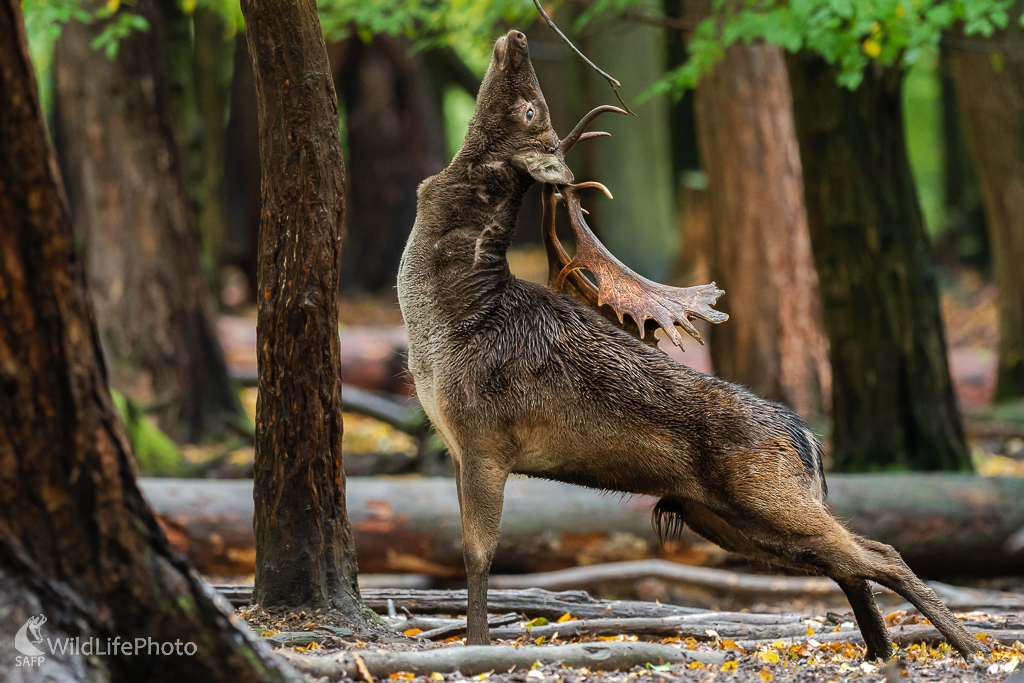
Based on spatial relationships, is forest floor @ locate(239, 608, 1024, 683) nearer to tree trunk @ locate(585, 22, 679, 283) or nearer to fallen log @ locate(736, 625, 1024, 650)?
fallen log @ locate(736, 625, 1024, 650)

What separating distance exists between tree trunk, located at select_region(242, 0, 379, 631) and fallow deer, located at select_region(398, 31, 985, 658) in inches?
17.4

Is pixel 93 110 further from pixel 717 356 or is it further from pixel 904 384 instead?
pixel 904 384

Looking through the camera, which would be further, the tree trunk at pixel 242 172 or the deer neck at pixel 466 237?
the tree trunk at pixel 242 172

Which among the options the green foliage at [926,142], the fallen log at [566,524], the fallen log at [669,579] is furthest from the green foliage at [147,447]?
the green foliage at [926,142]

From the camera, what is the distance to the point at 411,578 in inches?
294

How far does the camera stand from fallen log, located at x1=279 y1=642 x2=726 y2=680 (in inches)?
142

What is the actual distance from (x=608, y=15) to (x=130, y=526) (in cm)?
993

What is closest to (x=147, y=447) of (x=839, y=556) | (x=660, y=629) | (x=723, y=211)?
(x=660, y=629)

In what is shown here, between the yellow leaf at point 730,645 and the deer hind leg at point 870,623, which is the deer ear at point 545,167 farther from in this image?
the yellow leaf at point 730,645

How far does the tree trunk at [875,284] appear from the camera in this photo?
25.8 feet

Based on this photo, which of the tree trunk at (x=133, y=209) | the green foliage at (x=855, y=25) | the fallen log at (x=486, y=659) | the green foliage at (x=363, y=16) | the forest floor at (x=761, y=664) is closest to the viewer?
the fallen log at (x=486, y=659)

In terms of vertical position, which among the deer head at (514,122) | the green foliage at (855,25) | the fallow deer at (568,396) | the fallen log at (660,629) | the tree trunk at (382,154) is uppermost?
the tree trunk at (382,154)

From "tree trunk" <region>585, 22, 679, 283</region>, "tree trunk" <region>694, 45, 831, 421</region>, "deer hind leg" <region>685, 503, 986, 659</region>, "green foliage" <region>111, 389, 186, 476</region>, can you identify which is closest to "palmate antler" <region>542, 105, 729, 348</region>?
"deer hind leg" <region>685, 503, 986, 659</region>

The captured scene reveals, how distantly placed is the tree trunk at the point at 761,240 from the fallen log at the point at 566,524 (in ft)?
8.97
